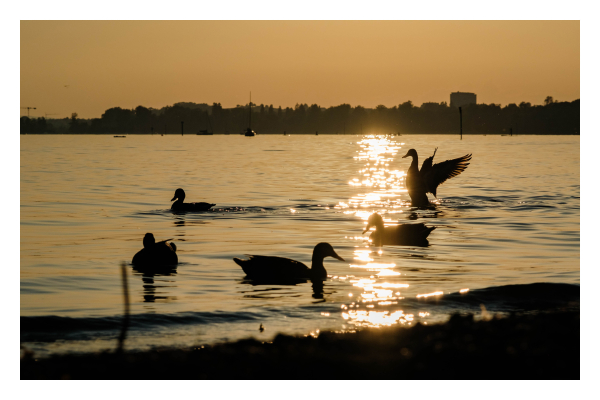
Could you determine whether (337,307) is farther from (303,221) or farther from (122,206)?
(122,206)

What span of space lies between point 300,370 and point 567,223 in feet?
55.7

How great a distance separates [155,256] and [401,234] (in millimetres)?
6622

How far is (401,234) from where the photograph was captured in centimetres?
1916

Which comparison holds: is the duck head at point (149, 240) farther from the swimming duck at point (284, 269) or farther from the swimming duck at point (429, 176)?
the swimming duck at point (429, 176)

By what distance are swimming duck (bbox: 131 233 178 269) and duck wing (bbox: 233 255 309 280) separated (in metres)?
2.31

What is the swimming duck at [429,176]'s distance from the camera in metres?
27.6

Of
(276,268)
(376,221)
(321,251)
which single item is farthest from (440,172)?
(276,268)

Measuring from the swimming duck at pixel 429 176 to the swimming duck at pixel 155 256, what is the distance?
533 inches

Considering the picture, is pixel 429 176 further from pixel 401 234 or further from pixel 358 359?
pixel 358 359
